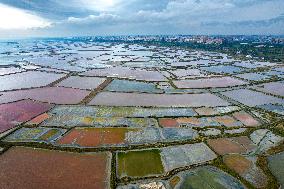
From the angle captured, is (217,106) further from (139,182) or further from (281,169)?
(139,182)

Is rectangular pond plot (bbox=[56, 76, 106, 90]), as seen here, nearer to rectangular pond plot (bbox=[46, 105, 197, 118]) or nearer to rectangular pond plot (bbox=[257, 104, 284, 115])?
rectangular pond plot (bbox=[46, 105, 197, 118])

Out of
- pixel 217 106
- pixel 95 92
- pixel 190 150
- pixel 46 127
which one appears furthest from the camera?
pixel 95 92

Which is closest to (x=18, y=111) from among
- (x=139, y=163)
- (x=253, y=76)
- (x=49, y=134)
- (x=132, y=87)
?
(x=49, y=134)

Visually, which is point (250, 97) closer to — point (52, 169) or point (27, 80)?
point (52, 169)

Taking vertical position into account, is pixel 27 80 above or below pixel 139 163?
above

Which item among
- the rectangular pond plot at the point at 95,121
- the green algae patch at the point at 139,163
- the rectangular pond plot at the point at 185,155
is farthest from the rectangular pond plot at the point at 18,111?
the rectangular pond plot at the point at 185,155

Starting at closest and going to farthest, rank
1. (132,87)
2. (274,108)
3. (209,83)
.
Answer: (274,108)
(132,87)
(209,83)

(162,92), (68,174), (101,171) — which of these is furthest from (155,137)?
(162,92)

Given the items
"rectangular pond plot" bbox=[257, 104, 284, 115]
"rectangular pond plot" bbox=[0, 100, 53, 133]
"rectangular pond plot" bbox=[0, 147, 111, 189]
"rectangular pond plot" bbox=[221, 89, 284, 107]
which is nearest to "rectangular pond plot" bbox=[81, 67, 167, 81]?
"rectangular pond plot" bbox=[221, 89, 284, 107]
